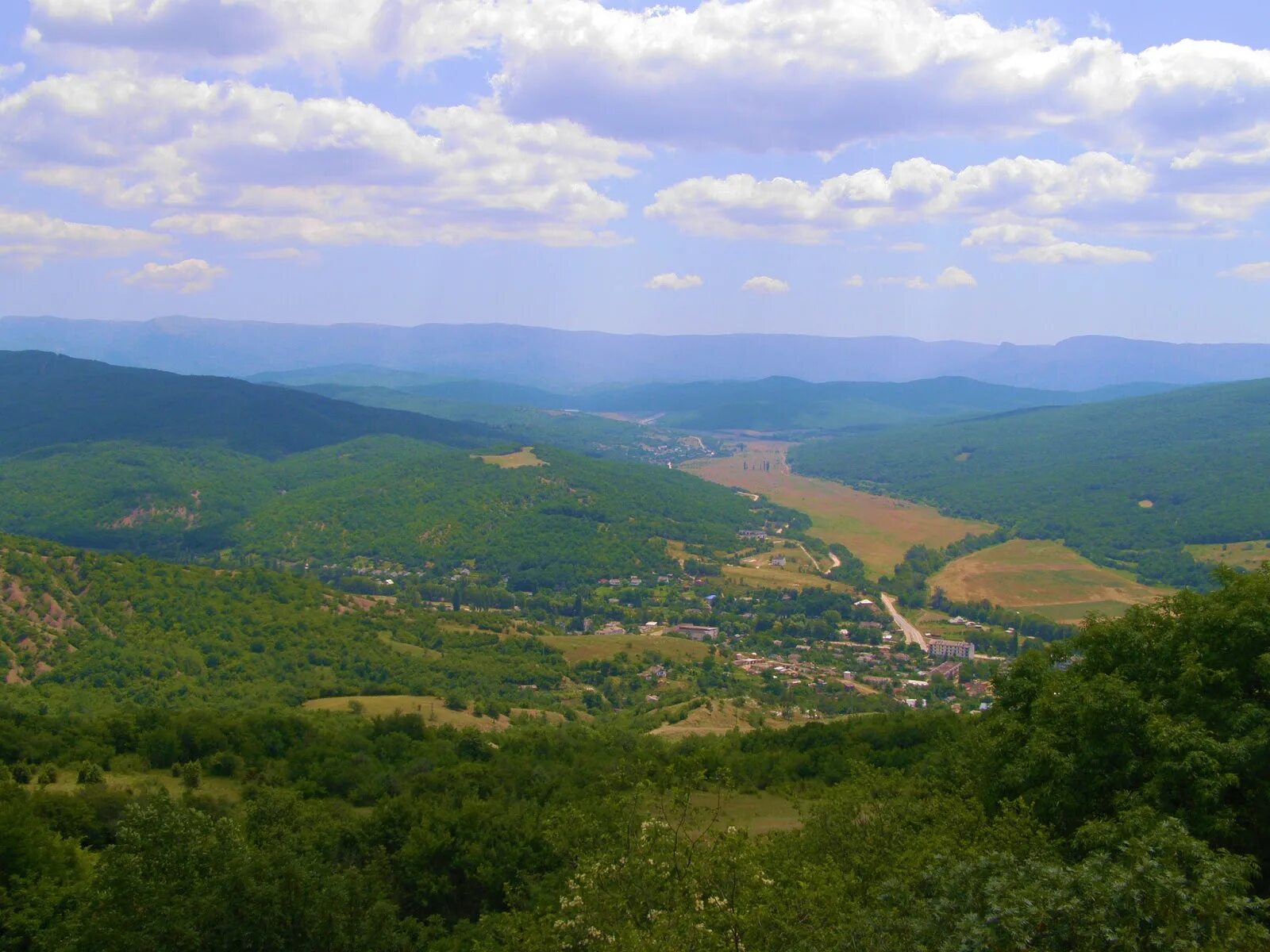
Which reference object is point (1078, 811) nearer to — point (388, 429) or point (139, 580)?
point (139, 580)

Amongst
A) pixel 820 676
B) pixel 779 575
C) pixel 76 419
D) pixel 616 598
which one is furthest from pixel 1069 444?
pixel 76 419

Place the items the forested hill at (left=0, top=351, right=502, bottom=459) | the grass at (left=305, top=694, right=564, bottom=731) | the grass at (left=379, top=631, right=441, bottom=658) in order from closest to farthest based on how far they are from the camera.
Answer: the grass at (left=305, top=694, right=564, bottom=731) → the grass at (left=379, top=631, right=441, bottom=658) → the forested hill at (left=0, top=351, right=502, bottom=459)

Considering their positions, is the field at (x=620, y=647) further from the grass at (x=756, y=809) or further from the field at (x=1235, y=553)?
the field at (x=1235, y=553)

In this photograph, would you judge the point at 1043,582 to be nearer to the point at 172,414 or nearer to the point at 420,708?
the point at 420,708

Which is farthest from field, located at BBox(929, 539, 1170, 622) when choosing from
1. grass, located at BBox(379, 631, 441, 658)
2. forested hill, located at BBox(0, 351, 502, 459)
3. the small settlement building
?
forested hill, located at BBox(0, 351, 502, 459)

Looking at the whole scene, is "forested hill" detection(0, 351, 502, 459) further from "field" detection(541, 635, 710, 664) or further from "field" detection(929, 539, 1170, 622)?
"field" detection(541, 635, 710, 664)
